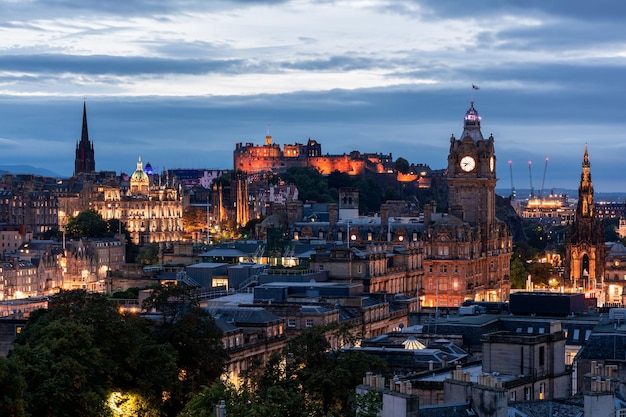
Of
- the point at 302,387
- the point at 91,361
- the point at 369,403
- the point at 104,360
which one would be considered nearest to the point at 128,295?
the point at 104,360

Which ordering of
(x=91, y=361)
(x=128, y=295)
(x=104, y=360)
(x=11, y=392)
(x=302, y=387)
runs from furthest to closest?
(x=128, y=295), (x=104, y=360), (x=91, y=361), (x=302, y=387), (x=11, y=392)

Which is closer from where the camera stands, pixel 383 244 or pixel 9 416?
pixel 9 416

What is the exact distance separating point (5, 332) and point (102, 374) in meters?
29.5

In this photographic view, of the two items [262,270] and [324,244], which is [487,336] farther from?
[324,244]

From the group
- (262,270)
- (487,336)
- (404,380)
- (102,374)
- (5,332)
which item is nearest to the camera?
(404,380)

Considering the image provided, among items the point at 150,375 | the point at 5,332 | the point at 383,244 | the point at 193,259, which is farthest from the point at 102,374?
the point at 383,244

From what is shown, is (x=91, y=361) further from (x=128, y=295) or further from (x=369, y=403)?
(x=128, y=295)

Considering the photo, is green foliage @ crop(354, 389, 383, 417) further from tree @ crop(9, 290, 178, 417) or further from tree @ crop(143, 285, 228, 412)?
tree @ crop(143, 285, 228, 412)

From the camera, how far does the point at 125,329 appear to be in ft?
292

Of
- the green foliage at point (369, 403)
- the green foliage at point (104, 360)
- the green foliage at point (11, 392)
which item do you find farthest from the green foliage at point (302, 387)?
the green foliage at point (11, 392)

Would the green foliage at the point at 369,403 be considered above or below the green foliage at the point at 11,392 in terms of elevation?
above

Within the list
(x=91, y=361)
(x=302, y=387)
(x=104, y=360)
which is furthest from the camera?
(x=104, y=360)

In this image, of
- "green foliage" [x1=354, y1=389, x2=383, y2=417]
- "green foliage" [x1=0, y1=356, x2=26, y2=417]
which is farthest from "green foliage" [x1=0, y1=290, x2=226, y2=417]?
"green foliage" [x1=354, y1=389, x2=383, y2=417]

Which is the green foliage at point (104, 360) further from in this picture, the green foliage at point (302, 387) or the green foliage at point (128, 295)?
the green foliage at point (128, 295)
